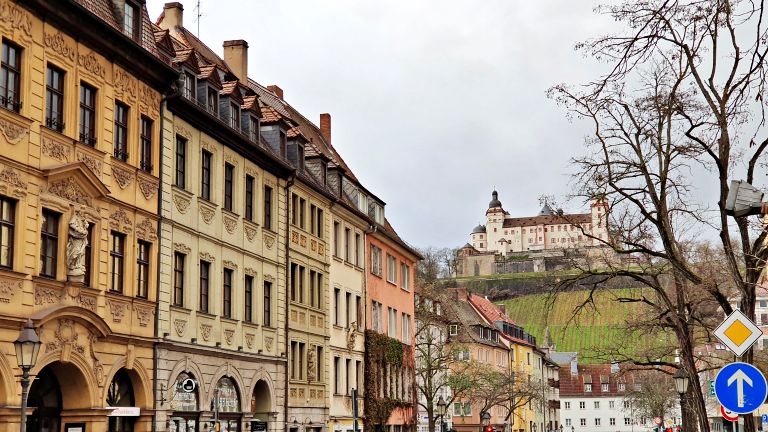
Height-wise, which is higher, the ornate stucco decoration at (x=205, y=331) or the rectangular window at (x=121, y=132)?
the rectangular window at (x=121, y=132)

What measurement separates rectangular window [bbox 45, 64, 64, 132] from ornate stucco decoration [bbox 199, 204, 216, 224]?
8.23m

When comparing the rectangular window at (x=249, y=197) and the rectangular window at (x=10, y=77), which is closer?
the rectangular window at (x=10, y=77)

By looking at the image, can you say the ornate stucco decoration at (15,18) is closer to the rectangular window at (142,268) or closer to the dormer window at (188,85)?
the rectangular window at (142,268)

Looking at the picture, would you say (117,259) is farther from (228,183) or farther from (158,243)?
(228,183)

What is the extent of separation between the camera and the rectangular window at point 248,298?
1428 inches

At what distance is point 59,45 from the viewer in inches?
985

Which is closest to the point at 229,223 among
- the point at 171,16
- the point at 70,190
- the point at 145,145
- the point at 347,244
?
the point at 145,145

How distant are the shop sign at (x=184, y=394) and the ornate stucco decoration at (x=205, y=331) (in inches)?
56.5

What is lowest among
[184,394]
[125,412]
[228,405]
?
[125,412]

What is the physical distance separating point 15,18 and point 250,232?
14.5 meters

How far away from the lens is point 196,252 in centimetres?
3241

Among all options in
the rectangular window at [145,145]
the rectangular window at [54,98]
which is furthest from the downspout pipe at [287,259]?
the rectangular window at [54,98]

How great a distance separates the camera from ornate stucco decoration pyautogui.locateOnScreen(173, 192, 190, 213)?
3108 centimetres

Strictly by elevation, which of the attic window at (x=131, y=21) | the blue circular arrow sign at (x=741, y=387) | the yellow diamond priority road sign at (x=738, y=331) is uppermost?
the attic window at (x=131, y=21)
